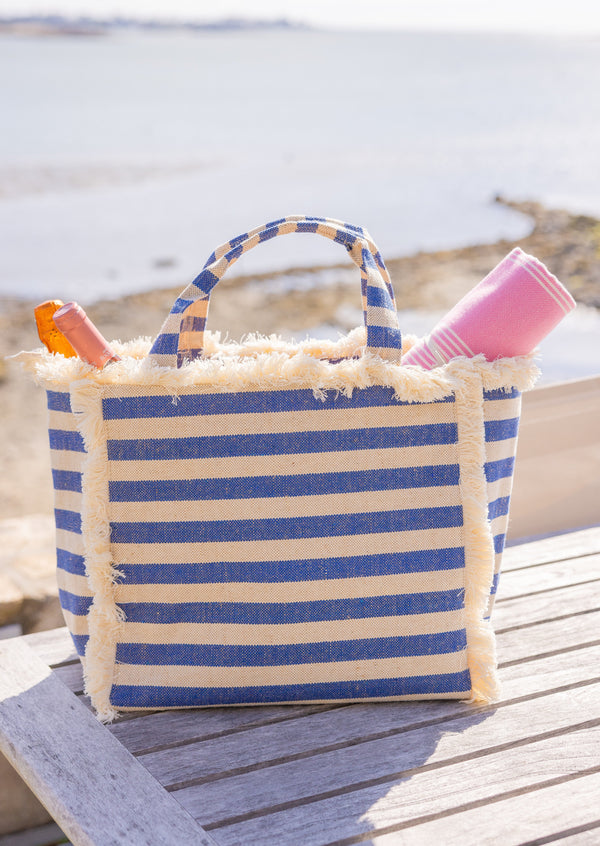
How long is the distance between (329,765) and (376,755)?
68 mm

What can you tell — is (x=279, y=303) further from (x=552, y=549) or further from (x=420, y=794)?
(x=420, y=794)

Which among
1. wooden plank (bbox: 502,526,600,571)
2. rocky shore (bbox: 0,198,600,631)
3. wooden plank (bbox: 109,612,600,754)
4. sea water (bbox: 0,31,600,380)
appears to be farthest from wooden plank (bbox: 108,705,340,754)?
sea water (bbox: 0,31,600,380)

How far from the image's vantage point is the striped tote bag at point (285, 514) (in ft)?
3.76

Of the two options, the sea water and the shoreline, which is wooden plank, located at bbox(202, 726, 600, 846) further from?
the sea water

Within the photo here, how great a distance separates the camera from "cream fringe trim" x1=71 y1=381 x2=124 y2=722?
1.16 metres

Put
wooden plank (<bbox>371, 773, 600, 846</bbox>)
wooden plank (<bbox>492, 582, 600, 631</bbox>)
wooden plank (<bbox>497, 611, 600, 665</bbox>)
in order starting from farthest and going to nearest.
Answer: wooden plank (<bbox>492, 582, 600, 631</bbox>) < wooden plank (<bbox>497, 611, 600, 665</bbox>) < wooden plank (<bbox>371, 773, 600, 846</bbox>)

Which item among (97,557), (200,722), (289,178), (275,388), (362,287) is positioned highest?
(362,287)

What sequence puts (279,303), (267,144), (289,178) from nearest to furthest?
(279,303), (289,178), (267,144)

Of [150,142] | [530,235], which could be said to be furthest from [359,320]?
[150,142]

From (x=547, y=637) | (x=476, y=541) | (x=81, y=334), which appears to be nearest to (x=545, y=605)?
(x=547, y=637)

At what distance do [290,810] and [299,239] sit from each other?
20.3 feet

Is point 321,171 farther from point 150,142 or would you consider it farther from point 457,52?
point 457,52

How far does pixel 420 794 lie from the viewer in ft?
3.38

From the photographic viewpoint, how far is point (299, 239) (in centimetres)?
684
